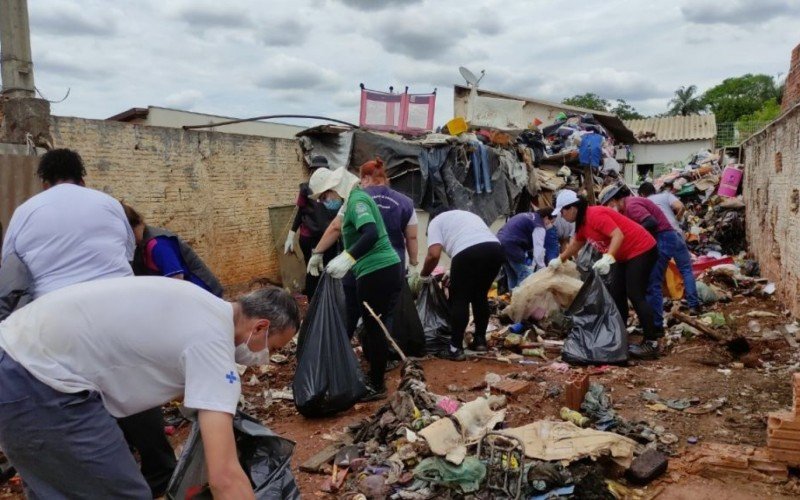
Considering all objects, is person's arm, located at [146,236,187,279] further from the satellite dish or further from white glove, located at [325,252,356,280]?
the satellite dish

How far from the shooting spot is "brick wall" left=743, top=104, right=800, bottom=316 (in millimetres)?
5930

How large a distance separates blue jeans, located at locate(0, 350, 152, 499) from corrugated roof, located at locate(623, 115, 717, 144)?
77.9 feet

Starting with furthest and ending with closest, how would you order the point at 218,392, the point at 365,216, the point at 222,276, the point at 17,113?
the point at 222,276 < the point at 17,113 < the point at 365,216 < the point at 218,392

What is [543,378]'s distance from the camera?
4535 millimetres

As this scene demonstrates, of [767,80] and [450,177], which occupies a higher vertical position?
[767,80]

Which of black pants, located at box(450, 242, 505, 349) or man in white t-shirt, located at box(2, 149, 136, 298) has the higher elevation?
man in white t-shirt, located at box(2, 149, 136, 298)

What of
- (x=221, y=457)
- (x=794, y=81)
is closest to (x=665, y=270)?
(x=794, y=81)

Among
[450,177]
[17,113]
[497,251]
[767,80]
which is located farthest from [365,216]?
[767,80]

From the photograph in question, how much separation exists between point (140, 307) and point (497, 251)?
3477 mm

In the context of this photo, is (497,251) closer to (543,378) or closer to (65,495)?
(543,378)

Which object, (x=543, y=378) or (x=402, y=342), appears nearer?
(x=543, y=378)

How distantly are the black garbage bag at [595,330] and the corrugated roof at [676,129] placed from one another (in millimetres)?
19753

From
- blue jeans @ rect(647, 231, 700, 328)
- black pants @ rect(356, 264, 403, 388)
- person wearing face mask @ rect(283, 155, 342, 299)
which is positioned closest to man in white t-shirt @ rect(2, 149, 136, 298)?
black pants @ rect(356, 264, 403, 388)

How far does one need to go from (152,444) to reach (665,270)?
4884 mm
